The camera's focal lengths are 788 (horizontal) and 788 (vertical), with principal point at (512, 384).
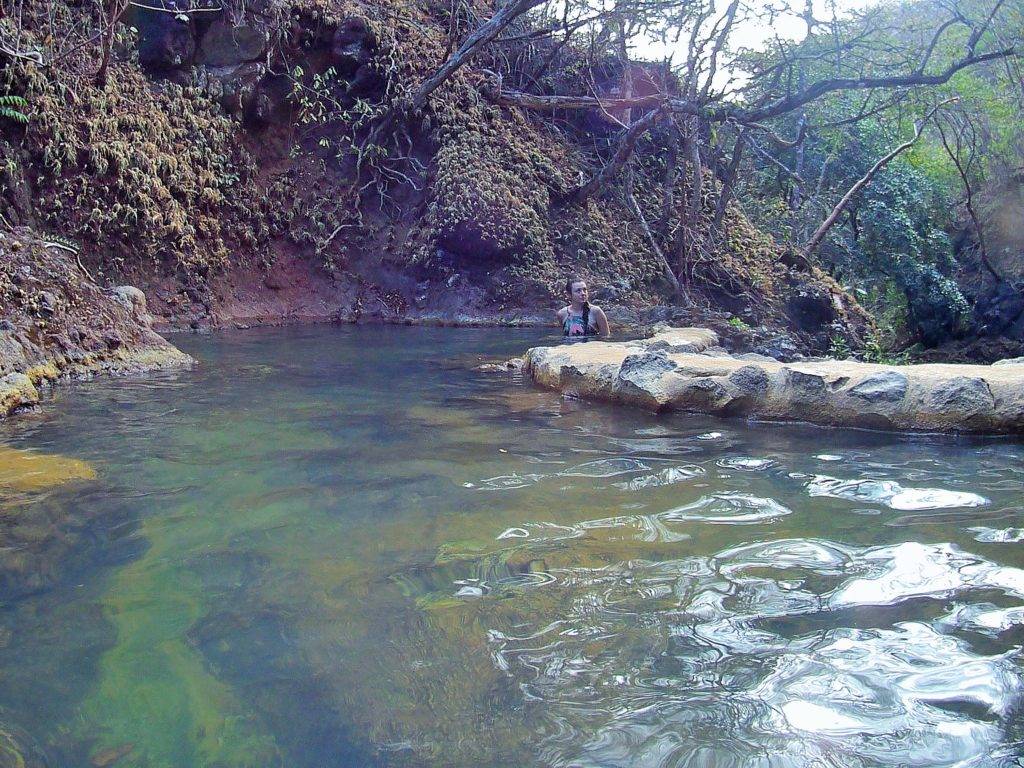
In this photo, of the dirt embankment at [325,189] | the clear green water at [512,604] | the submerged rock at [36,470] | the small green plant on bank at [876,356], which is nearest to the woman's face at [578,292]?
the dirt embankment at [325,189]

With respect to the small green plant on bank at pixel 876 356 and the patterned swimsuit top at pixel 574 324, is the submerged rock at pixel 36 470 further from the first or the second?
the small green plant on bank at pixel 876 356

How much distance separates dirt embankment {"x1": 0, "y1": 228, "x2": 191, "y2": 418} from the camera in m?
6.47

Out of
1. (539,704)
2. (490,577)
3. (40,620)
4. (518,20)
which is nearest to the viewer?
(539,704)

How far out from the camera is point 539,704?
1.89 meters

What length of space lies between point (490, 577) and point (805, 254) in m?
17.3

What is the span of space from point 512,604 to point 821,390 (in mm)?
3451

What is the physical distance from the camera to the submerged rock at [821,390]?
4.75 m

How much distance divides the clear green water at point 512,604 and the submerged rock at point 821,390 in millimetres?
376

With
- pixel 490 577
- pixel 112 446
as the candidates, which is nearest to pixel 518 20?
pixel 112 446

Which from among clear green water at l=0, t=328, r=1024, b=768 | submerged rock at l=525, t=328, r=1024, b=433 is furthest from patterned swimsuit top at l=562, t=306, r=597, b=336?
clear green water at l=0, t=328, r=1024, b=768

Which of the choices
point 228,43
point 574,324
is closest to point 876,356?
point 574,324

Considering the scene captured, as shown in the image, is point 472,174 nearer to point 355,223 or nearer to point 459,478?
point 355,223

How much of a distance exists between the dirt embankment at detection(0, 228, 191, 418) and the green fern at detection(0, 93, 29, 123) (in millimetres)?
4024

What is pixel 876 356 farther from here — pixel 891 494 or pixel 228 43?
pixel 228 43
